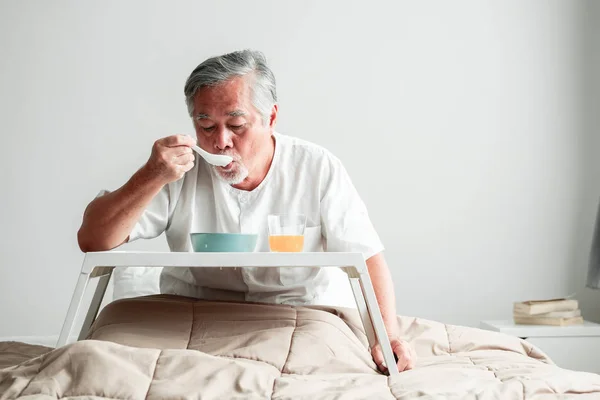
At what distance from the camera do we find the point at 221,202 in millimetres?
2166

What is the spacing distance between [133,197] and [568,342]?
209 centimetres

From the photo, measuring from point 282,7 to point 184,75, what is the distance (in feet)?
1.92

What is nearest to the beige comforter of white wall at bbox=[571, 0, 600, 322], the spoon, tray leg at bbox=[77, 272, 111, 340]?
tray leg at bbox=[77, 272, 111, 340]

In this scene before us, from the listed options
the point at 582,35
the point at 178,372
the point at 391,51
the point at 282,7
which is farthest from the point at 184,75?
the point at 178,372

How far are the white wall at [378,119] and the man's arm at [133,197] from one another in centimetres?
166

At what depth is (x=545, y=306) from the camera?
326cm

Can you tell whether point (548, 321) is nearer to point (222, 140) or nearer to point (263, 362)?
point (222, 140)

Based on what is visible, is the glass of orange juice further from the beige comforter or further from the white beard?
the white beard

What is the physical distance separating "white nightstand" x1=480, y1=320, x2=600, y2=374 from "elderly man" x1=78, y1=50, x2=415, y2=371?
50.2 inches

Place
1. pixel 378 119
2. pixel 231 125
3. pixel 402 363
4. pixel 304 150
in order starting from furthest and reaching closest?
pixel 378 119 < pixel 304 150 < pixel 231 125 < pixel 402 363

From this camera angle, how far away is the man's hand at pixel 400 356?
1.71 meters

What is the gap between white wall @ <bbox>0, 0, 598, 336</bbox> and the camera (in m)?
3.55

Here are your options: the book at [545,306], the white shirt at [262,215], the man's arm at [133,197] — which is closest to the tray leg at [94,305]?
the man's arm at [133,197]

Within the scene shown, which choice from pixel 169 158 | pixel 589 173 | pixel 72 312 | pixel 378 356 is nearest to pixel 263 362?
pixel 378 356
